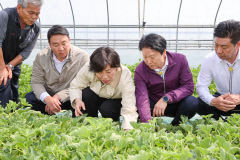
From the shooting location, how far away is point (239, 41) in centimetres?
273

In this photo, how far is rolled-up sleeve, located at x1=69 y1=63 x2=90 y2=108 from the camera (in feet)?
9.53

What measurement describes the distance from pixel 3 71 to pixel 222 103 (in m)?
2.38

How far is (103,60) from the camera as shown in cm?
250

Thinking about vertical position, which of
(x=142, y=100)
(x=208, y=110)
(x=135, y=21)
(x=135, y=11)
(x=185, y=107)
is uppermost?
(x=135, y=11)

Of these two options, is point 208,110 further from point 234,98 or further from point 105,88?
point 105,88

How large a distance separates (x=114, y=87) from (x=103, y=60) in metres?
0.45

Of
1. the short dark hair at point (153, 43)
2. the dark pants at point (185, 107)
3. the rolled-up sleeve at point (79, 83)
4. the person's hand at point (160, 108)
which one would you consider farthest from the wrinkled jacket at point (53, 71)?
the dark pants at point (185, 107)

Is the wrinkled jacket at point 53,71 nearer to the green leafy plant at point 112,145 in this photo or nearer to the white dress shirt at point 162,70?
the white dress shirt at point 162,70

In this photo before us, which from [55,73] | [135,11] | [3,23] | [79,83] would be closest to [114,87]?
[79,83]

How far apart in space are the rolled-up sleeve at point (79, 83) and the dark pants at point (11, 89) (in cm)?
92

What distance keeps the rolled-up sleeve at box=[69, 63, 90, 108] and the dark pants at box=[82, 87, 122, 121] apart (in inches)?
3.9

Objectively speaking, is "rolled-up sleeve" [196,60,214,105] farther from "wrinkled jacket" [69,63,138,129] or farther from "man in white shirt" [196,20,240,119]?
"wrinkled jacket" [69,63,138,129]

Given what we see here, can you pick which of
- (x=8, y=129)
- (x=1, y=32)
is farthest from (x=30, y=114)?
(x=1, y=32)

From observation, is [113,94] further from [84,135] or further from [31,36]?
[84,135]
